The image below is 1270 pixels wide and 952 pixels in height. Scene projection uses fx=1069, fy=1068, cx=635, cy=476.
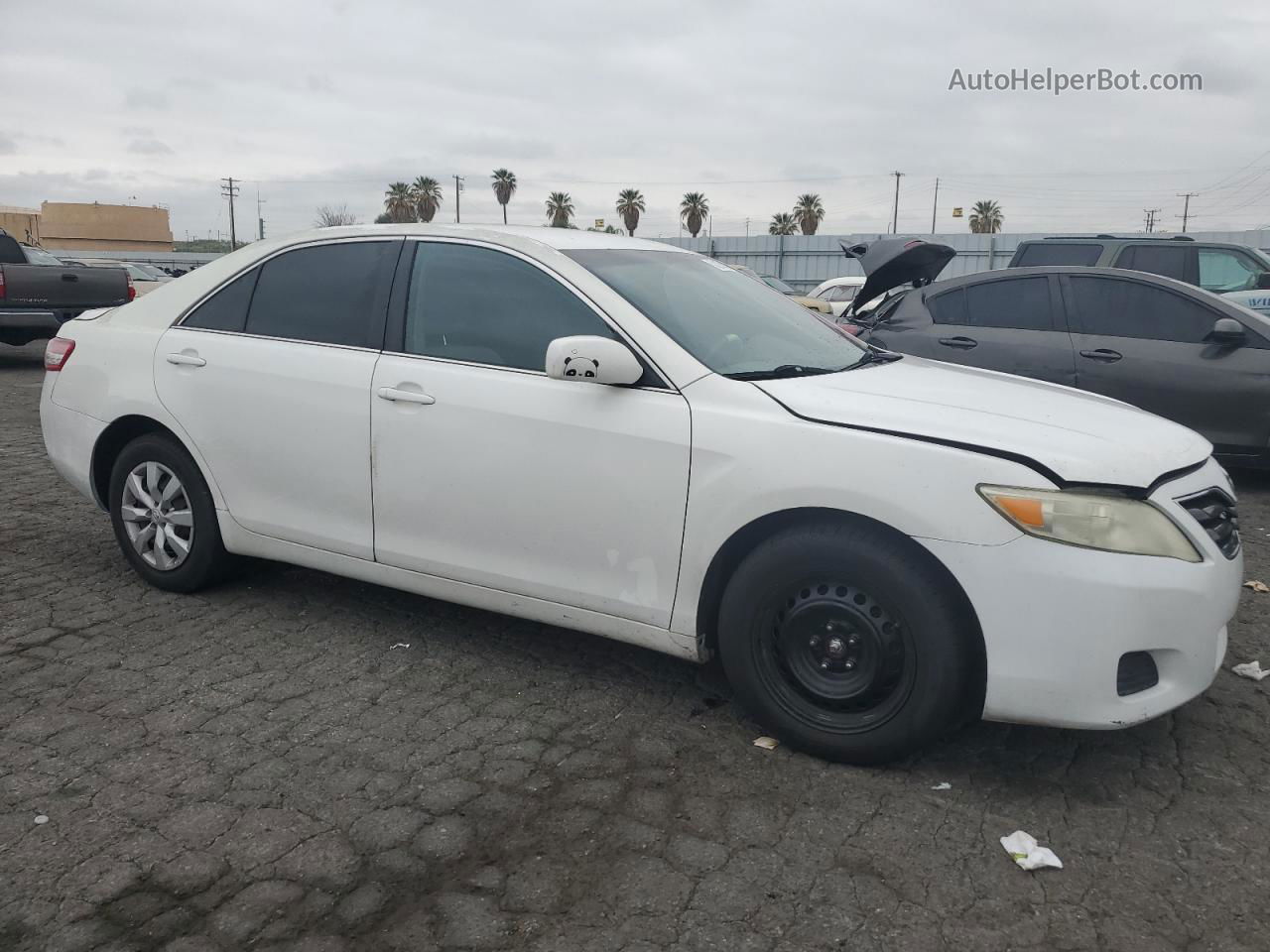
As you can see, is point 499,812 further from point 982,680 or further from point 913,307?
point 913,307

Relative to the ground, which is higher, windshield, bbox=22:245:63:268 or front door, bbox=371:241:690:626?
windshield, bbox=22:245:63:268

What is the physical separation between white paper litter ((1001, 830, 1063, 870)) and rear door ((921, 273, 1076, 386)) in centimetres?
509

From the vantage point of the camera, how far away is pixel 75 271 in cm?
1408

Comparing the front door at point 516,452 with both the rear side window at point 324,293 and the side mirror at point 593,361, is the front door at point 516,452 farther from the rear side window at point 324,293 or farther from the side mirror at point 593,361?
the rear side window at point 324,293

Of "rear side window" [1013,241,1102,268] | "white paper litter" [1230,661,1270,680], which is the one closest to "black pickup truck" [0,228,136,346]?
"rear side window" [1013,241,1102,268]

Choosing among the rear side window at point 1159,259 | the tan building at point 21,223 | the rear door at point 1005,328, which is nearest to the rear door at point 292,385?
the rear door at point 1005,328

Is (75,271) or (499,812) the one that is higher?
(75,271)

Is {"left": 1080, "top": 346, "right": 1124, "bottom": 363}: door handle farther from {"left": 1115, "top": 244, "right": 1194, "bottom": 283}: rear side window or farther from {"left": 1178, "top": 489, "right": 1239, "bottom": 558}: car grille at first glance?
{"left": 1178, "top": 489, "right": 1239, "bottom": 558}: car grille

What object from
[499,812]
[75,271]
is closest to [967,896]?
[499,812]

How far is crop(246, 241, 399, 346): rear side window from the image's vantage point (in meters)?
4.18

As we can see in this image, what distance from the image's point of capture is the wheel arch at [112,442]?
470cm

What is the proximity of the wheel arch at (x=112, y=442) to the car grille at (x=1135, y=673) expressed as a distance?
144 inches

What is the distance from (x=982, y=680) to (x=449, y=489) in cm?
190

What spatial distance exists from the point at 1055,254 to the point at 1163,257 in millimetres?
1004
